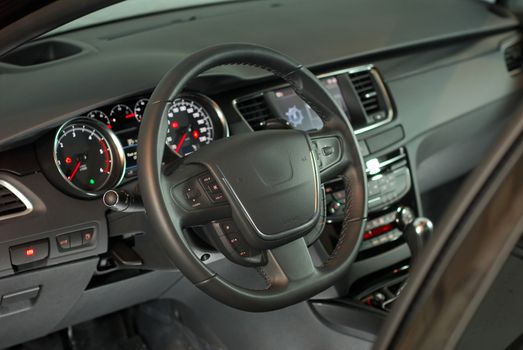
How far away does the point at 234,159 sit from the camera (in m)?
1.33

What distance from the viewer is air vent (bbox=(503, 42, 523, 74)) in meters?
2.47

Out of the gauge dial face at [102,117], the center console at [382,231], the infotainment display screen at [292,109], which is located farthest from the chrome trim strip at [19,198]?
the center console at [382,231]

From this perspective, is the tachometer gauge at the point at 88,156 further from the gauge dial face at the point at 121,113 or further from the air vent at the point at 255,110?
the air vent at the point at 255,110

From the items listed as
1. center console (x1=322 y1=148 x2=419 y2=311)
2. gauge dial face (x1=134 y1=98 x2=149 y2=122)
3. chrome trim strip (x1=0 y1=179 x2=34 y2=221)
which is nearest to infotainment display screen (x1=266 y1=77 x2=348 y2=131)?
center console (x1=322 y1=148 x2=419 y2=311)

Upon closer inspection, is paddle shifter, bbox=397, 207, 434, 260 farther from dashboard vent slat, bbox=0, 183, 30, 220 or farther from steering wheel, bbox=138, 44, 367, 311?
dashboard vent slat, bbox=0, 183, 30, 220

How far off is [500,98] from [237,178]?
1376mm

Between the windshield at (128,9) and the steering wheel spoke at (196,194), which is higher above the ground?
the windshield at (128,9)

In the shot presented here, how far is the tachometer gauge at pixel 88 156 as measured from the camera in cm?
150

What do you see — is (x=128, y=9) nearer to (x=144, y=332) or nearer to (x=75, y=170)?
(x=75, y=170)

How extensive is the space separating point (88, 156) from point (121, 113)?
12cm

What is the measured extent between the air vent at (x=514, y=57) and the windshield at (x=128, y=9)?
1.00 metres

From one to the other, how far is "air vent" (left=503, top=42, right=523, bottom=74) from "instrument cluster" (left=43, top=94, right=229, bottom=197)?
49.1 inches

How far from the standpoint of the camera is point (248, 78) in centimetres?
172

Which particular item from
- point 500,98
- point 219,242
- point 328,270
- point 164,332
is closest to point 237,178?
point 219,242
